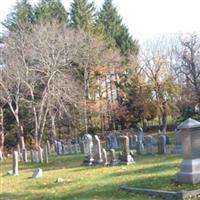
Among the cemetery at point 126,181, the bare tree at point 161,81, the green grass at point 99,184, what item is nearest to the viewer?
the cemetery at point 126,181

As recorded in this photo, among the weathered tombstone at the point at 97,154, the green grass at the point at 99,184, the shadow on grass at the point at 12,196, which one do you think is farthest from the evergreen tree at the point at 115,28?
the shadow on grass at the point at 12,196

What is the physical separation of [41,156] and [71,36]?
17.4m

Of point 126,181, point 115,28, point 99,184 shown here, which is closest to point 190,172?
point 126,181

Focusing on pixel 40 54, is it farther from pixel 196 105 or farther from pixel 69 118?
pixel 196 105

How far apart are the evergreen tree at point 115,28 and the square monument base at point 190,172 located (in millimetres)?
49285

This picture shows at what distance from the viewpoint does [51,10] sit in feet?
196

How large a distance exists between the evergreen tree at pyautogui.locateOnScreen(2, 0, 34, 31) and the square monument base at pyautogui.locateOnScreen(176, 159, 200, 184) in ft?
136

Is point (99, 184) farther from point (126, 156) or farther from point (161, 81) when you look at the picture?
point (161, 81)

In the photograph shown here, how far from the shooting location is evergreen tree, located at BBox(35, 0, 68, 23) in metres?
57.7

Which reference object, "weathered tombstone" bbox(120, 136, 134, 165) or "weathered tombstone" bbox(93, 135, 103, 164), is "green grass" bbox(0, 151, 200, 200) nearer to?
"weathered tombstone" bbox(120, 136, 134, 165)

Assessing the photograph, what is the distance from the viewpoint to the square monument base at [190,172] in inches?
510

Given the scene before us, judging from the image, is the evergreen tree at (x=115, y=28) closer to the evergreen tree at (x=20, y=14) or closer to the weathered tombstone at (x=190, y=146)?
the evergreen tree at (x=20, y=14)

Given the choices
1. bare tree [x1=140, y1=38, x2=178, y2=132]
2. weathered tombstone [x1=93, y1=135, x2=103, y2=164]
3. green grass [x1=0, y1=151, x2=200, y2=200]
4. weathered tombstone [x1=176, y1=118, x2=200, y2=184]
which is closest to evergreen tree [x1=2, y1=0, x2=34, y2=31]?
bare tree [x1=140, y1=38, x2=178, y2=132]

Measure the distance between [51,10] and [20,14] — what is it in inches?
206
